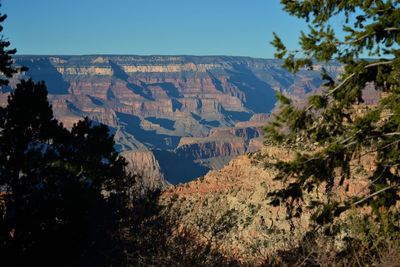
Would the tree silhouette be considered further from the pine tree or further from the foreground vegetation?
the pine tree

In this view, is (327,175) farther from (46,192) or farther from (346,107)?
(46,192)

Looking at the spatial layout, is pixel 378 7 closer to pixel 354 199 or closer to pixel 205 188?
pixel 354 199

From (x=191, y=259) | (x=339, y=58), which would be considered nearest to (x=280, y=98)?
(x=339, y=58)

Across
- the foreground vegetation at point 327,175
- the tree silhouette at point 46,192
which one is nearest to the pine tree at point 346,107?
the foreground vegetation at point 327,175

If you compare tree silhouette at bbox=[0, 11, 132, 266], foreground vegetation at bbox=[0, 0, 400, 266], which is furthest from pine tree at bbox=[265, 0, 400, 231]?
tree silhouette at bbox=[0, 11, 132, 266]

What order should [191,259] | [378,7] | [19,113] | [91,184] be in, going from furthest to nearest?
[91,184] → [19,113] → [378,7] → [191,259]

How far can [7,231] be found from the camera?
19.0 m

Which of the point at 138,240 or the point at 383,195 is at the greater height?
the point at 383,195

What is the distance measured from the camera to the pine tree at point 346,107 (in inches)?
440

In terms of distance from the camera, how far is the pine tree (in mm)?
11188

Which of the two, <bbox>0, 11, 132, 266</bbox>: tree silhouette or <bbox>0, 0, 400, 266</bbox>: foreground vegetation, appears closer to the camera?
<bbox>0, 0, 400, 266</bbox>: foreground vegetation

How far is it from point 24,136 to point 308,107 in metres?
14.6

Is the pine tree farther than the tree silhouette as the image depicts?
No

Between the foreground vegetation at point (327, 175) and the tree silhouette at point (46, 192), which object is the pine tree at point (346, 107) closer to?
the foreground vegetation at point (327, 175)
